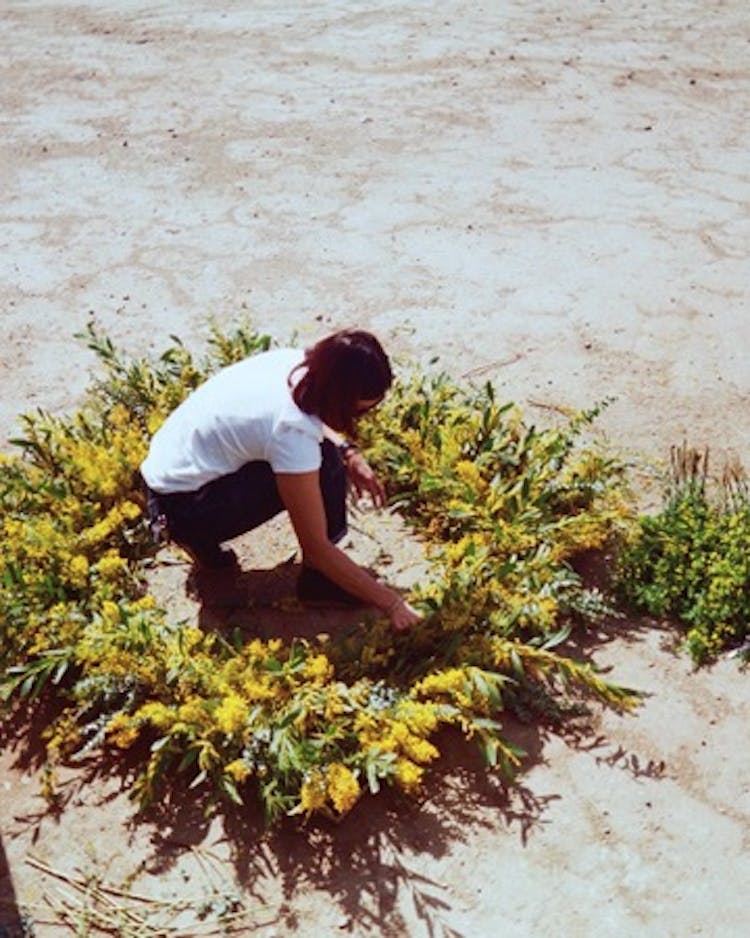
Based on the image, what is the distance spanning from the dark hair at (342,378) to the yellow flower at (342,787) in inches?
36.1

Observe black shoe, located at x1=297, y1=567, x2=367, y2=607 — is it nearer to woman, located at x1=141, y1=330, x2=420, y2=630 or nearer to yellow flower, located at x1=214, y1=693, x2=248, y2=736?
woman, located at x1=141, y1=330, x2=420, y2=630

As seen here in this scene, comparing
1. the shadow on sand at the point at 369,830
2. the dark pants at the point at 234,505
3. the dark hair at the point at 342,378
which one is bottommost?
the shadow on sand at the point at 369,830

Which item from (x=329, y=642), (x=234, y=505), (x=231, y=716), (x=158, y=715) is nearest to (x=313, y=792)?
(x=231, y=716)

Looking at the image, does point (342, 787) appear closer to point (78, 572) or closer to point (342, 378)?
point (342, 378)

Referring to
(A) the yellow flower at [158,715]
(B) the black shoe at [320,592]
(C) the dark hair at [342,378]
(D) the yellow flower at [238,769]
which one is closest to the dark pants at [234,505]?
(B) the black shoe at [320,592]

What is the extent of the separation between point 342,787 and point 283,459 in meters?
0.88

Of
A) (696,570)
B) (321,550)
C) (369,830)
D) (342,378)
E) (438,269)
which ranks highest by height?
(342,378)

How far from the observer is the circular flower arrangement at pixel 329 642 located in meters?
2.87

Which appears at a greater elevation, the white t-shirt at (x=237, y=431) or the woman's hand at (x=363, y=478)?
the white t-shirt at (x=237, y=431)

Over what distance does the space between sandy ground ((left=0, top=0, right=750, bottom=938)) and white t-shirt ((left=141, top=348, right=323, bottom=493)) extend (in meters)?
0.62

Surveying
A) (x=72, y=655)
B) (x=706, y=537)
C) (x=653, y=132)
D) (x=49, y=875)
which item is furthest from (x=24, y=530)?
(x=653, y=132)

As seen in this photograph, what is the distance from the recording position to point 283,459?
293 cm

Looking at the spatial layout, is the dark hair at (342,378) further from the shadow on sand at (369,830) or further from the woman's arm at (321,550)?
the shadow on sand at (369,830)

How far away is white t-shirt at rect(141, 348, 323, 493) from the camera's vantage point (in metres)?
2.93
